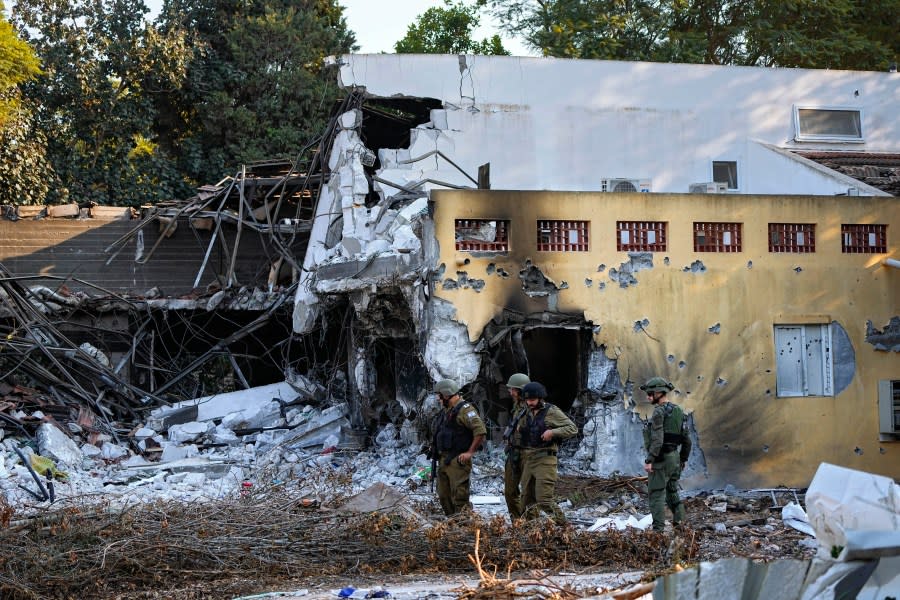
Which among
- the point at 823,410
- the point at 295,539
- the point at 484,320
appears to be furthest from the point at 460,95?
the point at 295,539

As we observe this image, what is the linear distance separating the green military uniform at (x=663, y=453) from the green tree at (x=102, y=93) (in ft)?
56.5

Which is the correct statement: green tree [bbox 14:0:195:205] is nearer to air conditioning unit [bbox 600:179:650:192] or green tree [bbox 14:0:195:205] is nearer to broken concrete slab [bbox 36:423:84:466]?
broken concrete slab [bbox 36:423:84:466]

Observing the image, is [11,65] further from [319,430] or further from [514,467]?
[514,467]

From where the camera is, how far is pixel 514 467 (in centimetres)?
970

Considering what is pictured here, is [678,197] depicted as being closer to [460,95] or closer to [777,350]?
[777,350]

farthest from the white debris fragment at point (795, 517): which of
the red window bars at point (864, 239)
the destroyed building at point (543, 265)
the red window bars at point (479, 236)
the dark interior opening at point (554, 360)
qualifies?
the red window bars at point (479, 236)

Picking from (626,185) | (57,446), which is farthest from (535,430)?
(626,185)

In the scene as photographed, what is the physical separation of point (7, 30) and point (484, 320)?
13578mm

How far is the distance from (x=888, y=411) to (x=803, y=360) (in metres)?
1.21

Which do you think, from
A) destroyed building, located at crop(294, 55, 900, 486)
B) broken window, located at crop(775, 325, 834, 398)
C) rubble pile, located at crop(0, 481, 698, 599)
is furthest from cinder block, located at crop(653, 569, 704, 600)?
broken window, located at crop(775, 325, 834, 398)

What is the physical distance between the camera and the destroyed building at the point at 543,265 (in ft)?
40.0

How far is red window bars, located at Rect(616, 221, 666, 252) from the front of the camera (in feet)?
40.5

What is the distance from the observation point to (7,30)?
2086 centimetres

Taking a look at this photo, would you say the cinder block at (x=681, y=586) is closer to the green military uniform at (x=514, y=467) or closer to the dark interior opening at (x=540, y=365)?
the green military uniform at (x=514, y=467)
